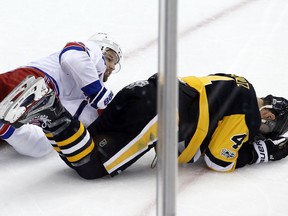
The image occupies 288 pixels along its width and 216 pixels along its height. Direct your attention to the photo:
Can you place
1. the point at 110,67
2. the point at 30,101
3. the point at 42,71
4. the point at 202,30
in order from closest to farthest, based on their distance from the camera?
the point at 30,101 < the point at 42,71 < the point at 110,67 < the point at 202,30

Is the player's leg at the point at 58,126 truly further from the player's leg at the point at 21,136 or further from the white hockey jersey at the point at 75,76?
the white hockey jersey at the point at 75,76

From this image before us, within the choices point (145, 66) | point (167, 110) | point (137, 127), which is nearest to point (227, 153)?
point (137, 127)

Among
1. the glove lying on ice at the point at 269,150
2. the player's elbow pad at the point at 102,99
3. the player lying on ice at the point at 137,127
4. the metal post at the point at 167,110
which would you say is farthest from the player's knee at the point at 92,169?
the metal post at the point at 167,110

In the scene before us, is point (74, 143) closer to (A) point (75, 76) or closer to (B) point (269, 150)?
(A) point (75, 76)

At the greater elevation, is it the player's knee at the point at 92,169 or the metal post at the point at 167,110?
the metal post at the point at 167,110

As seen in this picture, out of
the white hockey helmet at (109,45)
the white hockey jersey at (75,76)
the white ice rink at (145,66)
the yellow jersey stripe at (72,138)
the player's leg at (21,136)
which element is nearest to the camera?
the white ice rink at (145,66)

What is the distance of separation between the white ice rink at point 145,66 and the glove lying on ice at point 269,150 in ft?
0.07

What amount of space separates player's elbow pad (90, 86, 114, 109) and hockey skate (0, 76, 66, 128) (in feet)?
0.85

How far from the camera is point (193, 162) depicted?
183 cm

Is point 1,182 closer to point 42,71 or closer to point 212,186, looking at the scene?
point 42,71

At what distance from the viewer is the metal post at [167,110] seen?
1021 mm

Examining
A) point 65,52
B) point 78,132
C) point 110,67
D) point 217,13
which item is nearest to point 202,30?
point 217,13

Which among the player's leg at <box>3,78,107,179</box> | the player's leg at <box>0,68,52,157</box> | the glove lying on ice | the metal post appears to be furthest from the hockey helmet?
the metal post

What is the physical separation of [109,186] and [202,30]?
2.96 feet
